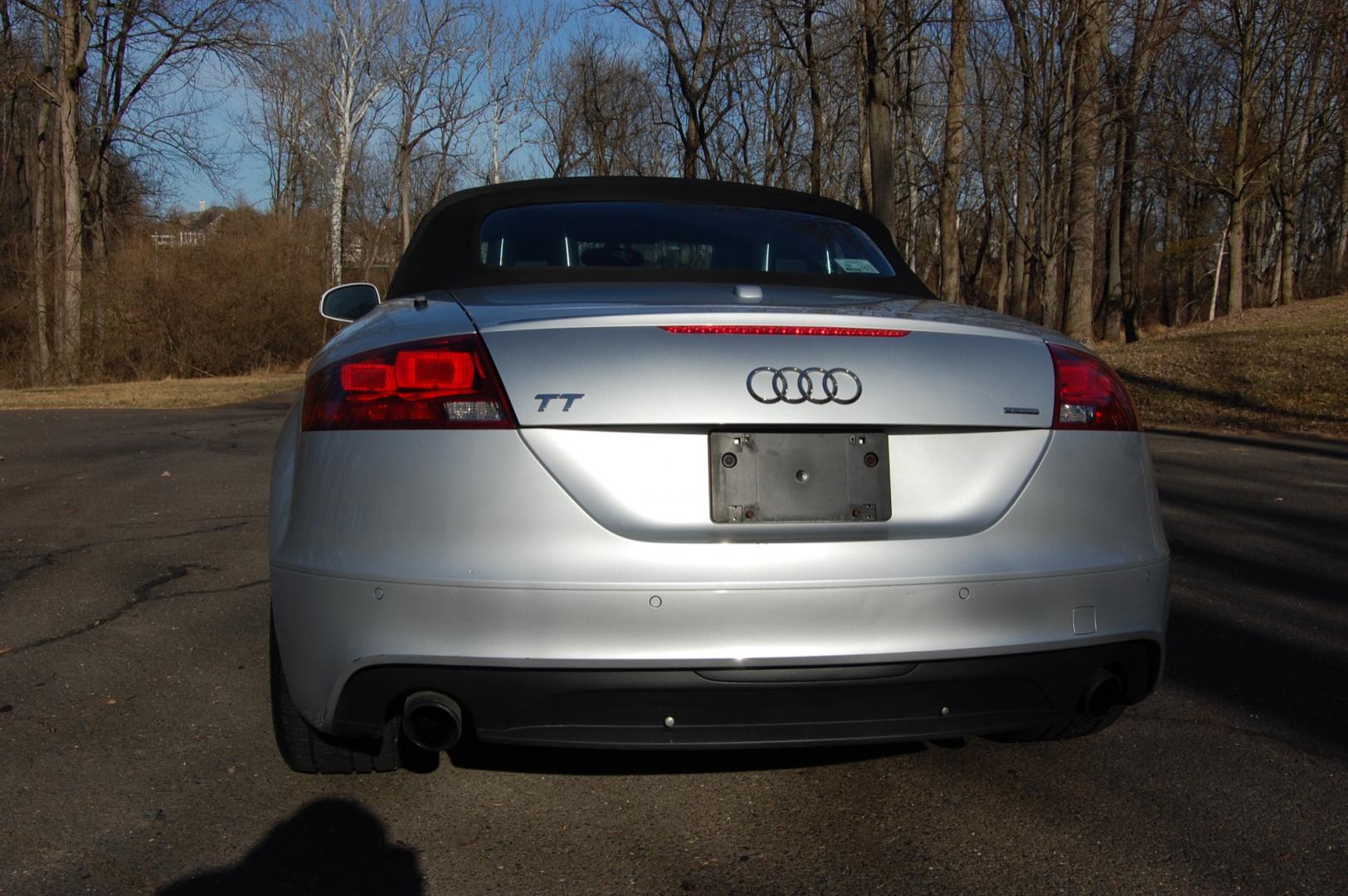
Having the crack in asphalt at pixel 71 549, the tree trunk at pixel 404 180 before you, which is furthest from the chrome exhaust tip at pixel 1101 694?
the tree trunk at pixel 404 180

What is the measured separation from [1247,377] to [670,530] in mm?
16662

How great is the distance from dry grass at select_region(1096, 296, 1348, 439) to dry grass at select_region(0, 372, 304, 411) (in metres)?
13.6

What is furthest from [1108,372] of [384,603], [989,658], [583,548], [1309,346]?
[1309,346]

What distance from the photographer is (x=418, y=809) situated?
9.68ft

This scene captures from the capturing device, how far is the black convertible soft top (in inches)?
130

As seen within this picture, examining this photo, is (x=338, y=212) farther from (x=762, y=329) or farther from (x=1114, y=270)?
(x=762, y=329)

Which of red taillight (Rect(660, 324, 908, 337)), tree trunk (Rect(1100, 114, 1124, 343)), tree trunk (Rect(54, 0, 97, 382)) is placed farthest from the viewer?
tree trunk (Rect(1100, 114, 1124, 343))

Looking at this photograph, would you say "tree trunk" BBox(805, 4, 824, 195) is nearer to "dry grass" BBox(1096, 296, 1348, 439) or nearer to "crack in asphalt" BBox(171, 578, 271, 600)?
"dry grass" BBox(1096, 296, 1348, 439)

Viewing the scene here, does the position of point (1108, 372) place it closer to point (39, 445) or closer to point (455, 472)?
point (455, 472)

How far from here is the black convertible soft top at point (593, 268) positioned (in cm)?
Answer: 330

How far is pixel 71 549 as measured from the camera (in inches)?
247

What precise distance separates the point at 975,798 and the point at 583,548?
4.38ft

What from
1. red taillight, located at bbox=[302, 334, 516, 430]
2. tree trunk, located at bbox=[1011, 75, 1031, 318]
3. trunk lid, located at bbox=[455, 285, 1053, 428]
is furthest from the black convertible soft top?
tree trunk, located at bbox=[1011, 75, 1031, 318]

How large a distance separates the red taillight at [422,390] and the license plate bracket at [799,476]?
456 millimetres
